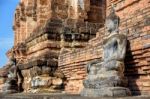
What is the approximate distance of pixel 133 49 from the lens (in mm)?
8312

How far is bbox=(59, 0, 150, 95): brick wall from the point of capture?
7980mm

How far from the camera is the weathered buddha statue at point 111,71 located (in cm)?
757

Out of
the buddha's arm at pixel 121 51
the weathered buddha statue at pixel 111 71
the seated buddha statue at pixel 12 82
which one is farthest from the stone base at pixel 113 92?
the seated buddha statue at pixel 12 82

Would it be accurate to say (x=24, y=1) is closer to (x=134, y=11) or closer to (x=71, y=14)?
(x=71, y=14)

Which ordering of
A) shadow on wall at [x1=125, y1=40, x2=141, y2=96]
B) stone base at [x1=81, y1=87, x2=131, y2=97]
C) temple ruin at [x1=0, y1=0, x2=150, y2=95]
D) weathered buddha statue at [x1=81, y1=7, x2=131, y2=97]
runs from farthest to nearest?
temple ruin at [x1=0, y1=0, x2=150, y2=95]
shadow on wall at [x1=125, y1=40, x2=141, y2=96]
weathered buddha statue at [x1=81, y1=7, x2=131, y2=97]
stone base at [x1=81, y1=87, x2=131, y2=97]

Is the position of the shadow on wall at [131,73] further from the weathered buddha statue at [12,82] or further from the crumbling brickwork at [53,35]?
the weathered buddha statue at [12,82]

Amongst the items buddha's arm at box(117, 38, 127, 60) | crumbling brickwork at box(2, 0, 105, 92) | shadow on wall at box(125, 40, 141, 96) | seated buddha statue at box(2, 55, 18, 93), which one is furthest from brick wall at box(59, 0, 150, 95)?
seated buddha statue at box(2, 55, 18, 93)

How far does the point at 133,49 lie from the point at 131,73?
55 centimetres

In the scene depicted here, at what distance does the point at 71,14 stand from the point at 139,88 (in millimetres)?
9031

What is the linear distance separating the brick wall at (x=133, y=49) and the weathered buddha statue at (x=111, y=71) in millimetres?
307

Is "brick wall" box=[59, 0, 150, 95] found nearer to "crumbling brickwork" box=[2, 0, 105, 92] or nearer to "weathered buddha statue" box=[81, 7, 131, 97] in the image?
"weathered buddha statue" box=[81, 7, 131, 97]

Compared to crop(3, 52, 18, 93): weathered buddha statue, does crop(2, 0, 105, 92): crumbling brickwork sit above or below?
above

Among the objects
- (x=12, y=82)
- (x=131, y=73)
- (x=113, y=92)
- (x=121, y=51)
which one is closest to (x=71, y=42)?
(x=12, y=82)

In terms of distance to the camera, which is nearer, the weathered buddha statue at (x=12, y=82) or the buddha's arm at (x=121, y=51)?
the buddha's arm at (x=121, y=51)
